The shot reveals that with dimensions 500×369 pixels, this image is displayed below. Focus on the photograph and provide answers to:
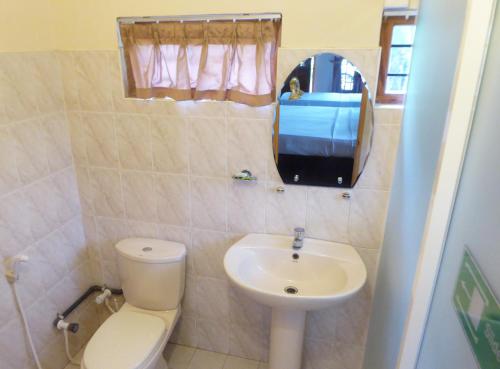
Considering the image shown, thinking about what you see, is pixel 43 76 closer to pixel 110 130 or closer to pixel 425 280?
pixel 110 130

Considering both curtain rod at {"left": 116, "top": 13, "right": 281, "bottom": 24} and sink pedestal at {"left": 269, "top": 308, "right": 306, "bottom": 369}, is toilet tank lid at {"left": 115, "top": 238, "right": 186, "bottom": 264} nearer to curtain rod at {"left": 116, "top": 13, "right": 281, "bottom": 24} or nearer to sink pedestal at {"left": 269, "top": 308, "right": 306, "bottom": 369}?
sink pedestal at {"left": 269, "top": 308, "right": 306, "bottom": 369}

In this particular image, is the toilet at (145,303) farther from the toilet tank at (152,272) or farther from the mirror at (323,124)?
the mirror at (323,124)

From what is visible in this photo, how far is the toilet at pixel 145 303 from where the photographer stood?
173 cm

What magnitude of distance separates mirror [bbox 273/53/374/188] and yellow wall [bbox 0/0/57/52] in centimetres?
116

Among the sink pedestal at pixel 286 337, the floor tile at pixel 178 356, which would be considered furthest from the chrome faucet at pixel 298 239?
the floor tile at pixel 178 356

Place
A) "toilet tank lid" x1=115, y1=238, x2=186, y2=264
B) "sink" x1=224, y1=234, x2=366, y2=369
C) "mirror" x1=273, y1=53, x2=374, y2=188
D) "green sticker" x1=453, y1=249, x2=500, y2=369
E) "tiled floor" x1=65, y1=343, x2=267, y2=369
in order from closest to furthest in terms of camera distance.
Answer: "green sticker" x1=453, y1=249, x2=500, y2=369
"mirror" x1=273, y1=53, x2=374, y2=188
"sink" x1=224, y1=234, x2=366, y2=369
"toilet tank lid" x1=115, y1=238, x2=186, y2=264
"tiled floor" x1=65, y1=343, x2=267, y2=369

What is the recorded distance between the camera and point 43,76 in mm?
1761

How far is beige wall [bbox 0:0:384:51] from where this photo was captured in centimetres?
149

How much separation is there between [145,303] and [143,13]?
4.85 ft

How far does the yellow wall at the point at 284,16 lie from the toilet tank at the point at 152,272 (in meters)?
1.04

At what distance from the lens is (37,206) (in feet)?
5.94

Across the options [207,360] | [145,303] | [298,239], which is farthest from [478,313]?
[207,360]

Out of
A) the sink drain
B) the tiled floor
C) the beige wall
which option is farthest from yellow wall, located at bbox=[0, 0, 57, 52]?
the tiled floor

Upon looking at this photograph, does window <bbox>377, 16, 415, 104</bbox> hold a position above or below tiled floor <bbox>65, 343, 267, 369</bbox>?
above
